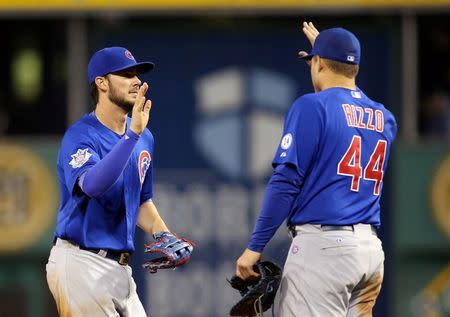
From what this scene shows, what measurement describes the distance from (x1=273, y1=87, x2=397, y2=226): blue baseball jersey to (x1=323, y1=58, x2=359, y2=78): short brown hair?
10cm

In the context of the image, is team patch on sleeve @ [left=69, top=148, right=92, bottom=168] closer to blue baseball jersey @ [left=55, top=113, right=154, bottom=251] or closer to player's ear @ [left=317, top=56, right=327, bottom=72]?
blue baseball jersey @ [left=55, top=113, right=154, bottom=251]

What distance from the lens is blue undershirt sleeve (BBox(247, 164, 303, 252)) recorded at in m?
6.47

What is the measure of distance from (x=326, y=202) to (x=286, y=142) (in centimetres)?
36

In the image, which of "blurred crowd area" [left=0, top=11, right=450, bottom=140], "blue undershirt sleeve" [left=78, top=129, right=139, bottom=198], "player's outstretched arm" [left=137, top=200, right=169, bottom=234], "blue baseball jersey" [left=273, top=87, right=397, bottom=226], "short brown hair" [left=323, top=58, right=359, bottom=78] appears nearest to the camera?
"blue undershirt sleeve" [left=78, top=129, right=139, bottom=198]

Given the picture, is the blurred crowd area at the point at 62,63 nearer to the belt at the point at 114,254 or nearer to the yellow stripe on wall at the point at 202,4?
the yellow stripe on wall at the point at 202,4

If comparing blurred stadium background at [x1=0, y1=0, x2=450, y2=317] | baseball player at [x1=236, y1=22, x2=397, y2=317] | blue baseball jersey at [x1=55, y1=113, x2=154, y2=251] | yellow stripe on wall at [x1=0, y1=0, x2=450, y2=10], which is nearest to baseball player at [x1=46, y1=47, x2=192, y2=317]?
blue baseball jersey at [x1=55, y1=113, x2=154, y2=251]

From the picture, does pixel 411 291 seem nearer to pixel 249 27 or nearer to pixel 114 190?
pixel 249 27

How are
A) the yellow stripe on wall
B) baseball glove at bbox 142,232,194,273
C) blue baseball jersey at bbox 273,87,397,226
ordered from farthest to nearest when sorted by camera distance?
the yellow stripe on wall → baseball glove at bbox 142,232,194,273 → blue baseball jersey at bbox 273,87,397,226

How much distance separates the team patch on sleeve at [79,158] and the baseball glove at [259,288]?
3.16 ft

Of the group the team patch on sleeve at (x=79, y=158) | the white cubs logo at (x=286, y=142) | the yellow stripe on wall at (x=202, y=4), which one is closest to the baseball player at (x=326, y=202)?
the white cubs logo at (x=286, y=142)

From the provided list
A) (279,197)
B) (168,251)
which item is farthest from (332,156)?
(168,251)

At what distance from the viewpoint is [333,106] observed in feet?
21.4

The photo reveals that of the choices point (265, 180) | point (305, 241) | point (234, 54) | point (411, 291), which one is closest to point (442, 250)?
point (411, 291)

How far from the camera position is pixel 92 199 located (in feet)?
21.2
